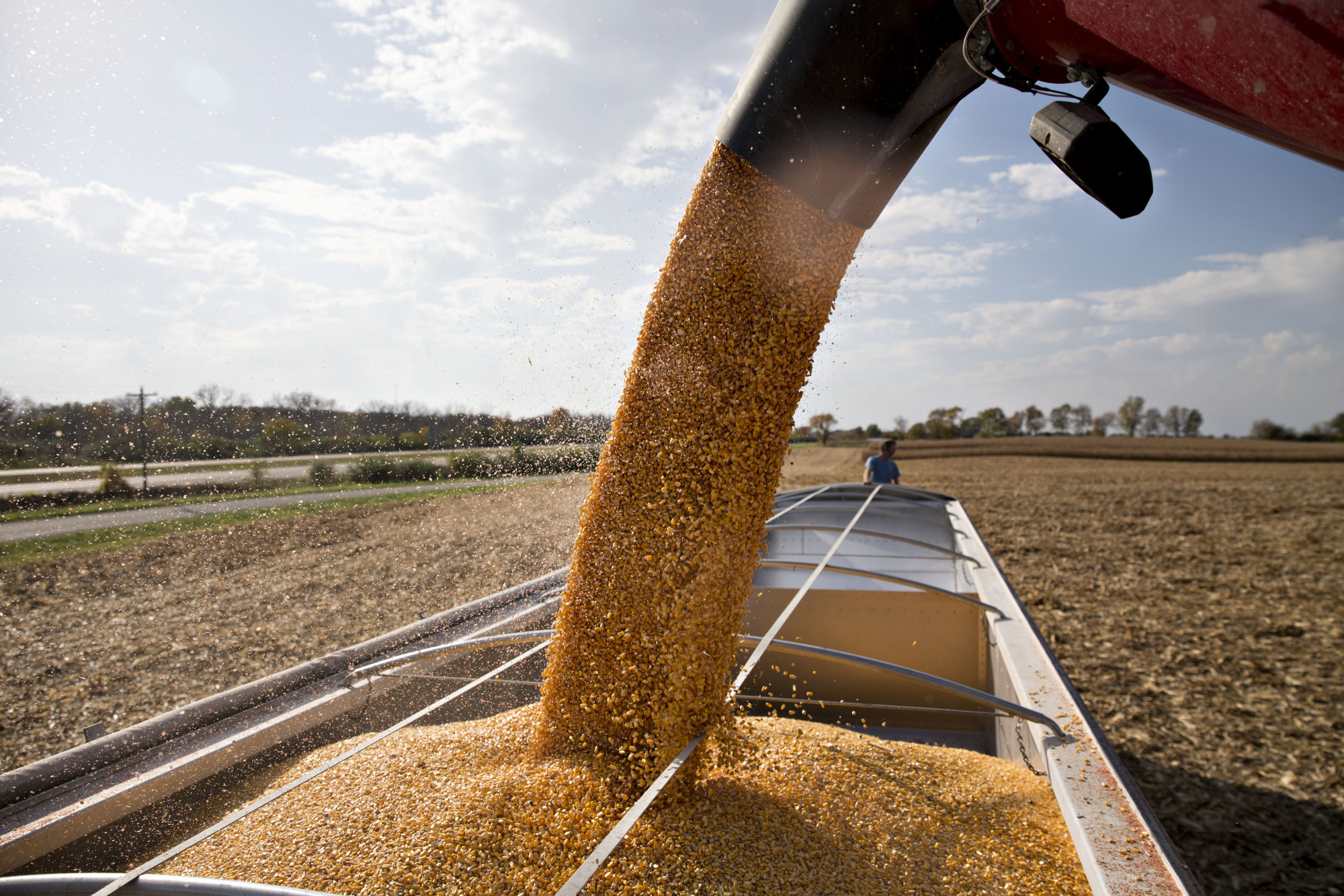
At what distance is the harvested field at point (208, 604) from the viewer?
14.5ft

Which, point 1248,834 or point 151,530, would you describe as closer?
point 1248,834

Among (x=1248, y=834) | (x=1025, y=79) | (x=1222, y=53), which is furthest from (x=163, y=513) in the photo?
(x=1248, y=834)

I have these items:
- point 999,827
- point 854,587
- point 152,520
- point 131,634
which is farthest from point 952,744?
point 152,520

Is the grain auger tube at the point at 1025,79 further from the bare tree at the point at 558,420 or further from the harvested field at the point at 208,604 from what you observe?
the harvested field at the point at 208,604

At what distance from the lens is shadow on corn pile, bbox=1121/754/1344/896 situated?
2.71m

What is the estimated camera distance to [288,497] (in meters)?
12.7

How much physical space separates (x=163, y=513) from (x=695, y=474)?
11.8 metres

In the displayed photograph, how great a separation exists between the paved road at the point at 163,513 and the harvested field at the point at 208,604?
20.0 inches

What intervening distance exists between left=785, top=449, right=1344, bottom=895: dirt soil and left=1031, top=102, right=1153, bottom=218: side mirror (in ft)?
6.21

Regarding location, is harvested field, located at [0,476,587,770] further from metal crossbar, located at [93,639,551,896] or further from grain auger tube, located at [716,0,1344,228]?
grain auger tube, located at [716,0,1344,228]

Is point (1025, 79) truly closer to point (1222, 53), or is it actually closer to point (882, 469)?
point (1222, 53)

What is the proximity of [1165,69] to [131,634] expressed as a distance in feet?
26.8

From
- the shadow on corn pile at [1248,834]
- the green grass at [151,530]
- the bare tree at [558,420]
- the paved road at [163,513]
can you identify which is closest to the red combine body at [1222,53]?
the bare tree at [558,420]

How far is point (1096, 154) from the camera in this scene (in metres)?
0.99
